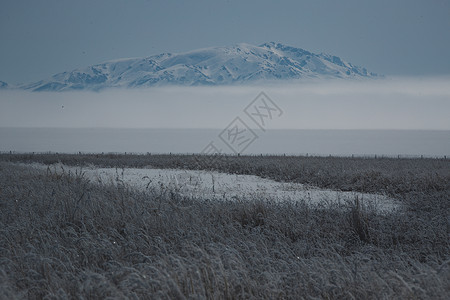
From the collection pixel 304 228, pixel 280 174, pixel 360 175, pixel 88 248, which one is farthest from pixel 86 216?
pixel 280 174

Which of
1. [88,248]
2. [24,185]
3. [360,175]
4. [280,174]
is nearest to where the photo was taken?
[88,248]

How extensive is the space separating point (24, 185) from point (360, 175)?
15.7m

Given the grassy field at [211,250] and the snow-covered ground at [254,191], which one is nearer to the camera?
the grassy field at [211,250]

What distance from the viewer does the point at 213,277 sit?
568cm

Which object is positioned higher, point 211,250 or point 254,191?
point 254,191

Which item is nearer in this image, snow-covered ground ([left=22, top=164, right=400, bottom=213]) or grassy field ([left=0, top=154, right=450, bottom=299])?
grassy field ([left=0, top=154, right=450, bottom=299])

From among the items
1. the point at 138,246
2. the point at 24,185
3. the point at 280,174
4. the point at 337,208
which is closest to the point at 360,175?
the point at 280,174

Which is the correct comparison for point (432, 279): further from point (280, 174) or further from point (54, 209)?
point (280, 174)

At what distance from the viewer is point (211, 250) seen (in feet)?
23.9

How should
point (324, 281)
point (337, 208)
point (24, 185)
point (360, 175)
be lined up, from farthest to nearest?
point (360, 175) → point (24, 185) → point (337, 208) → point (324, 281)

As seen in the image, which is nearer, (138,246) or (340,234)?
(138,246)

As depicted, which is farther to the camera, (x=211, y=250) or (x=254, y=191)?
(x=254, y=191)

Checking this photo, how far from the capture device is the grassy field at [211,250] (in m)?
5.46

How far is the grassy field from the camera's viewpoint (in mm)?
5461
